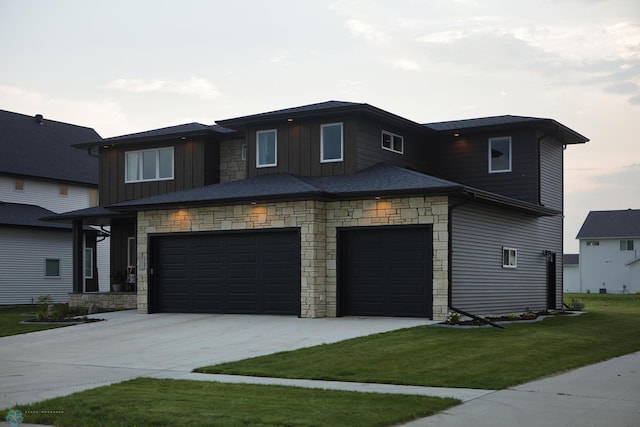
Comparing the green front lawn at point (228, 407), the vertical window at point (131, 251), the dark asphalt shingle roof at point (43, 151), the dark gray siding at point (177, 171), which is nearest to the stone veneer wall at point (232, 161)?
the dark gray siding at point (177, 171)

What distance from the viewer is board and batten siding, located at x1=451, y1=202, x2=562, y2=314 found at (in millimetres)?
22062

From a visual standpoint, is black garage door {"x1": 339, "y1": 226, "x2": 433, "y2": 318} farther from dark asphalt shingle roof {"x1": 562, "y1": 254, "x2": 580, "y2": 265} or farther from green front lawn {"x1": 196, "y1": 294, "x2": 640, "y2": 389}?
dark asphalt shingle roof {"x1": 562, "y1": 254, "x2": 580, "y2": 265}

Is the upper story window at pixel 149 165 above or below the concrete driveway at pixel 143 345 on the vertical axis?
above

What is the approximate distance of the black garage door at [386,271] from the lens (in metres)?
21.3

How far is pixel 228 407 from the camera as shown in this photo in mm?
10164

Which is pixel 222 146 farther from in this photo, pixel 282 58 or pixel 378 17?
pixel 378 17

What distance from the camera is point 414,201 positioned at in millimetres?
21359

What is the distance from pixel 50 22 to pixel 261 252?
1119 cm

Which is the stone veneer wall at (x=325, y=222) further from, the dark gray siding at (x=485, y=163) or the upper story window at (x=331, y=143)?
the dark gray siding at (x=485, y=163)

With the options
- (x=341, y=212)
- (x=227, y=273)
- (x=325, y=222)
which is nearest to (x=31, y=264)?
(x=227, y=273)

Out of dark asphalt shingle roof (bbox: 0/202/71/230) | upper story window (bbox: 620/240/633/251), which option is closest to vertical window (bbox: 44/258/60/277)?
dark asphalt shingle roof (bbox: 0/202/71/230)

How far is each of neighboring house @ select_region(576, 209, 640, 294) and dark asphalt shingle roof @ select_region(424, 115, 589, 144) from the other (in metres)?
37.7

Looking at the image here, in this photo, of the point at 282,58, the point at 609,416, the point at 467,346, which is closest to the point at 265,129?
the point at 282,58

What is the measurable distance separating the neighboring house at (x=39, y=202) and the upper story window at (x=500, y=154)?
18.9 m
